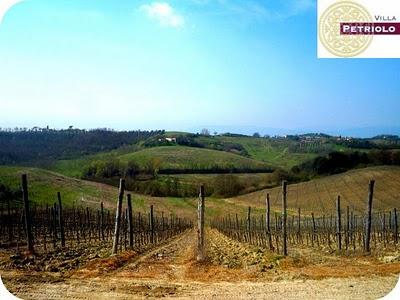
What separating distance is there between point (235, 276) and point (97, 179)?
16.7 meters

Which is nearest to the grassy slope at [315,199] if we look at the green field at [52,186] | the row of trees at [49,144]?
the green field at [52,186]

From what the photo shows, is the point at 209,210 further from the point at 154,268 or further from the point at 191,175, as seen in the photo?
the point at 154,268

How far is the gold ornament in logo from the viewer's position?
21.2 ft

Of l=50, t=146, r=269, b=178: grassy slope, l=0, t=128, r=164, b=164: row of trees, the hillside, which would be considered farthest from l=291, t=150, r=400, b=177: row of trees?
l=0, t=128, r=164, b=164: row of trees

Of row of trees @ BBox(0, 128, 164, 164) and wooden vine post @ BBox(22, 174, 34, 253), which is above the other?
row of trees @ BBox(0, 128, 164, 164)

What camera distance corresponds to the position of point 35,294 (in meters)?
6.48

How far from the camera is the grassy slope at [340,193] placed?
37500 millimetres

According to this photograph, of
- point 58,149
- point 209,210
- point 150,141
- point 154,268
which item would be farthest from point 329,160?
point 154,268

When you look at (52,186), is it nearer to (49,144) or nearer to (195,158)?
(49,144)

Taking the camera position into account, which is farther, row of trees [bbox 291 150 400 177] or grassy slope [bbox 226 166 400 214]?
row of trees [bbox 291 150 400 177]

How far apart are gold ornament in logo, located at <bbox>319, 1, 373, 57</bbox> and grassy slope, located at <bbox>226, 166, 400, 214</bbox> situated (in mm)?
30107

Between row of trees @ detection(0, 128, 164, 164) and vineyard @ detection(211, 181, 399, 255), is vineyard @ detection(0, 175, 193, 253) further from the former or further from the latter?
vineyard @ detection(211, 181, 399, 255)

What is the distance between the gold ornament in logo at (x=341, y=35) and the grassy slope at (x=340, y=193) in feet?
98.8

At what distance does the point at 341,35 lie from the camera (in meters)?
6.66
